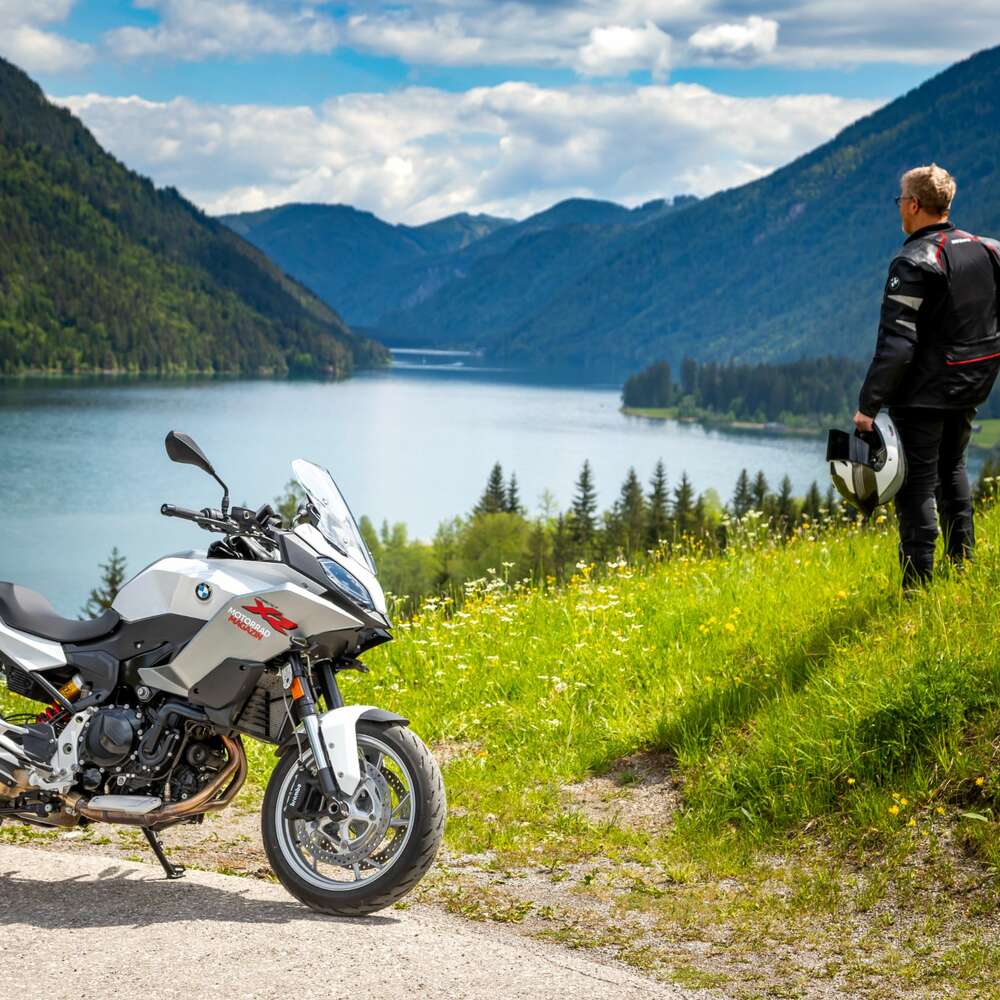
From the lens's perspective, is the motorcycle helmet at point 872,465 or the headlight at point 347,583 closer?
the headlight at point 347,583

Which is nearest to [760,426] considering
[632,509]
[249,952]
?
[632,509]

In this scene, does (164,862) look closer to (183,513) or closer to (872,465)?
(183,513)

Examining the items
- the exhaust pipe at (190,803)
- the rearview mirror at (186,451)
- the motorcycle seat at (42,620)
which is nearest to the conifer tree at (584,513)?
the motorcycle seat at (42,620)

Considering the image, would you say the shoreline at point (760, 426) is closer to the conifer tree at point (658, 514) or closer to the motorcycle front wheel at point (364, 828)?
the conifer tree at point (658, 514)

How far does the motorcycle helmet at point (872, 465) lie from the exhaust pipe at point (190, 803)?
3.32 metres

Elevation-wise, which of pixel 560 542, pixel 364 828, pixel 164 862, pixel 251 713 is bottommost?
pixel 560 542

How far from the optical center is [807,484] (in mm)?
112250

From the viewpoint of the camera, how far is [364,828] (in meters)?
4.36

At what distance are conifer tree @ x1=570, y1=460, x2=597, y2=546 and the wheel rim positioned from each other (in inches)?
2920

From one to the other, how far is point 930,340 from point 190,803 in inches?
166

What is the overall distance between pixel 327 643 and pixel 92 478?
8885 centimetres

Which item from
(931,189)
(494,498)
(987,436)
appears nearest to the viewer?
(931,189)

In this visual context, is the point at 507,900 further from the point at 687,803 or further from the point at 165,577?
the point at 165,577

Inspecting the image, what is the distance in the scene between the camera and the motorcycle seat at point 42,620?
4586 mm
